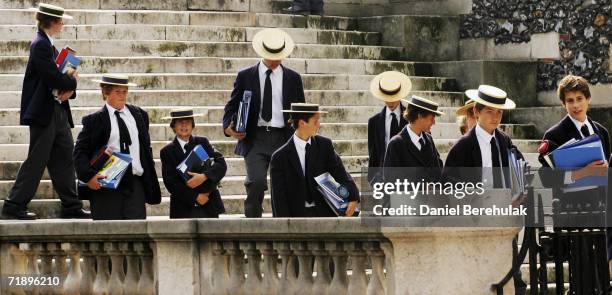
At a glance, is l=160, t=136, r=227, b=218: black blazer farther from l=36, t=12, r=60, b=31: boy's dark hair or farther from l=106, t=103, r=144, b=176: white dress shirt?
l=36, t=12, r=60, b=31: boy's dark hair

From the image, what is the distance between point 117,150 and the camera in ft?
44.6

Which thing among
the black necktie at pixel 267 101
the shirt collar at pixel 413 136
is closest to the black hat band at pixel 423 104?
the shirt collar at pixel 413 136

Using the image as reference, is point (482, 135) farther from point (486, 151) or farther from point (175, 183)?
point (175, 183)

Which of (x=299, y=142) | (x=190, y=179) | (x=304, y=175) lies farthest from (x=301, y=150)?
(x=190, y=179)

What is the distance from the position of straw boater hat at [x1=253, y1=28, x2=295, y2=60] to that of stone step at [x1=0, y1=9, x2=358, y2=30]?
5072 mm

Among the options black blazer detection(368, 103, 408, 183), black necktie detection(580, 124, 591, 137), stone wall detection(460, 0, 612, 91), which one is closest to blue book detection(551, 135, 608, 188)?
black necktie detection(580, 124, 591, 137)

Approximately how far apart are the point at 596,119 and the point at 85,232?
7886mm

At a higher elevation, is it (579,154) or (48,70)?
(48,70)

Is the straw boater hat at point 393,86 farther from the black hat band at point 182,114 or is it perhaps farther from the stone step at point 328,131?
the stone step at point 328,131

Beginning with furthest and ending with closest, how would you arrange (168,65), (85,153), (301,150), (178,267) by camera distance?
(168,65), (85,153), (301,150), (178,267)

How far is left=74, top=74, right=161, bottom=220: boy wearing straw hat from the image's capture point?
13438 millimetres

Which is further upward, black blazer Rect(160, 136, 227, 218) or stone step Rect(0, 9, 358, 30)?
stone step Rect(0, 9, 358, 30)

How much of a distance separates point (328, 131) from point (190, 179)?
380 centimetres

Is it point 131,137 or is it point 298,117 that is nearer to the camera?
point 298,117
